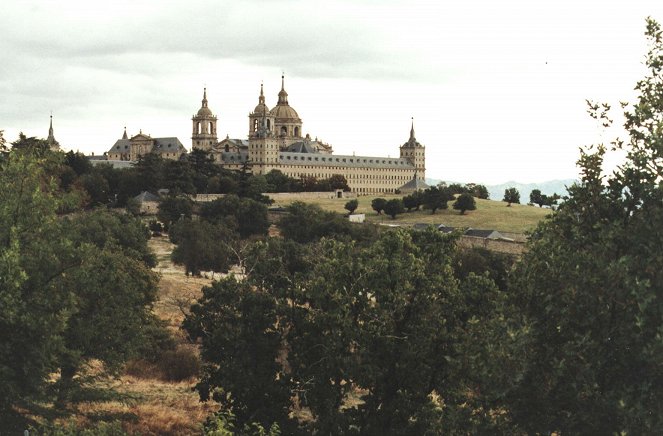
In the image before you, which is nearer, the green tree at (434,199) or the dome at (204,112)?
the green tree at (434,199)

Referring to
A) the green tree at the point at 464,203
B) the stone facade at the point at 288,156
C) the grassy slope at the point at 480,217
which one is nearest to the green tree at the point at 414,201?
the grassy slope at the point at 480,217

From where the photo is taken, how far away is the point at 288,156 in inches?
7018

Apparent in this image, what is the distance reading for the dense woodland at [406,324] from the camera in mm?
14320

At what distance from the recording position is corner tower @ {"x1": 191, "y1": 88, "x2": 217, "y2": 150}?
188 meters

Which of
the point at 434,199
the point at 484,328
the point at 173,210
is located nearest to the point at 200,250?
the point at 173,210

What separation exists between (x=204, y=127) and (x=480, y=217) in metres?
103

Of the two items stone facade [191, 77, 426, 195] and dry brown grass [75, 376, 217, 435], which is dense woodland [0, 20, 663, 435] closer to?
dry brown grass [75, 376, 217, 435]

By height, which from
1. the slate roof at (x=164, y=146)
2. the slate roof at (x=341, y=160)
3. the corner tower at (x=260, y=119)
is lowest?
the slate roof at (x=341, y=160)

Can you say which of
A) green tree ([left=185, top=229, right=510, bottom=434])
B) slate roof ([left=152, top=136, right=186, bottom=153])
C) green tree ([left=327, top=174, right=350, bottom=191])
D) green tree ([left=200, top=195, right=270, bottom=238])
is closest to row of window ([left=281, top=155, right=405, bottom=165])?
slate roof ([left=152, top=136, right=186, bottom=153])

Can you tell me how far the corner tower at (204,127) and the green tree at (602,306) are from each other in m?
175

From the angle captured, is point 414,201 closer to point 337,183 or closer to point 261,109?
point 337,183

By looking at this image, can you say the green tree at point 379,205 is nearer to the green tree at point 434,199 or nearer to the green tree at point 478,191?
the green tree at point 434,199

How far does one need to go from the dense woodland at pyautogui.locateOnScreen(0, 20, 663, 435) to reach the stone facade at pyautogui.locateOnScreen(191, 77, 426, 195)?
14674cm

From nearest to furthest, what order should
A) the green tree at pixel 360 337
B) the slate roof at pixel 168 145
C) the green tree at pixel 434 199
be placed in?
the green tree at pixel 360 337, the green tree at pixel 434 199, the slate roof at pixel 168 145
